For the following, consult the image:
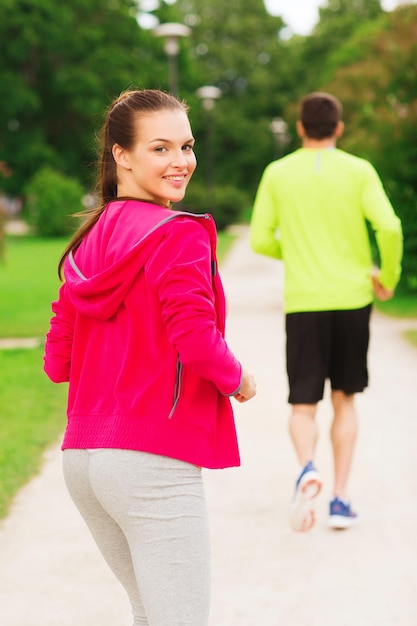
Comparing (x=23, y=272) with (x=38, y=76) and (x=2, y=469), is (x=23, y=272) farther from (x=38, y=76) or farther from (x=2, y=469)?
(x=38, y=76)

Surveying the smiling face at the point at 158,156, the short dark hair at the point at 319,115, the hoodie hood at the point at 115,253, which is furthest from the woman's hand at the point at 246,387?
the short dark hair at the point at 319,115

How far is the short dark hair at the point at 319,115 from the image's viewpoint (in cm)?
446

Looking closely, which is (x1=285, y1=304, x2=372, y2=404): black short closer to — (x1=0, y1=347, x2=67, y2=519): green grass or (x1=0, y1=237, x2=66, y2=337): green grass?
(x1=0, y1=347, x2=67, y2=519): green grass

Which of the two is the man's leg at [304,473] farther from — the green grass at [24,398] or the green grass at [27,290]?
the green grass at [27,290]

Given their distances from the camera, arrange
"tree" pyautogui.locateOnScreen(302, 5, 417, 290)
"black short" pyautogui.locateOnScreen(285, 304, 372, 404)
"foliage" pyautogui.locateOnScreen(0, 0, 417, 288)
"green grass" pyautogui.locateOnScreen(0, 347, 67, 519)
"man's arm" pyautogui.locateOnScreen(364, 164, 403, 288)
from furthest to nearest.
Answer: "foliage" pyautogui.locateOnScreen(0, 0, 417, 288) → "tree" pyautogui.locateOnScreen(302, 5, 417, 290) → "green grass" pyautogui.locateOnScreen(0, 347, 67, 519) → "black short" pyautogui.locateOnScreen(285, 304, 372, 404) → "man's arm" pyautogui.locateOnScreen(364, 164, 403, 288)

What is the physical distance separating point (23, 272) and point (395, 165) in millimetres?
11406

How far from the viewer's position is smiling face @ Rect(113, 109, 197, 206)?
2295mm

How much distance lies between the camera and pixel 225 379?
7.11ft

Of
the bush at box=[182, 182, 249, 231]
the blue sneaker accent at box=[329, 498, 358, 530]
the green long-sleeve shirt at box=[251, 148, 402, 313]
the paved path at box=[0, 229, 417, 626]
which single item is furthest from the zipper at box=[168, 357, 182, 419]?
the bush at box=[182, 182, 249, 231]

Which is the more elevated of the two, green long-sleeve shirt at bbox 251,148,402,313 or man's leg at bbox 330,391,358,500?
green long-sleeve shirt at bbox 251,148,402,313

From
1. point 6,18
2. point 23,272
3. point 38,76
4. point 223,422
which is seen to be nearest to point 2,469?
point 223,422

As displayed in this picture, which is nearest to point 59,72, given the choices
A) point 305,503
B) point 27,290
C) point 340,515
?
point 27,290

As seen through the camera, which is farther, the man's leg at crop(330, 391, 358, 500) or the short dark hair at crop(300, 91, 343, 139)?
the man's leg at crop(330, 391, 358, 500)

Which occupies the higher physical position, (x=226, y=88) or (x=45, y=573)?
(x=226, y=88)
